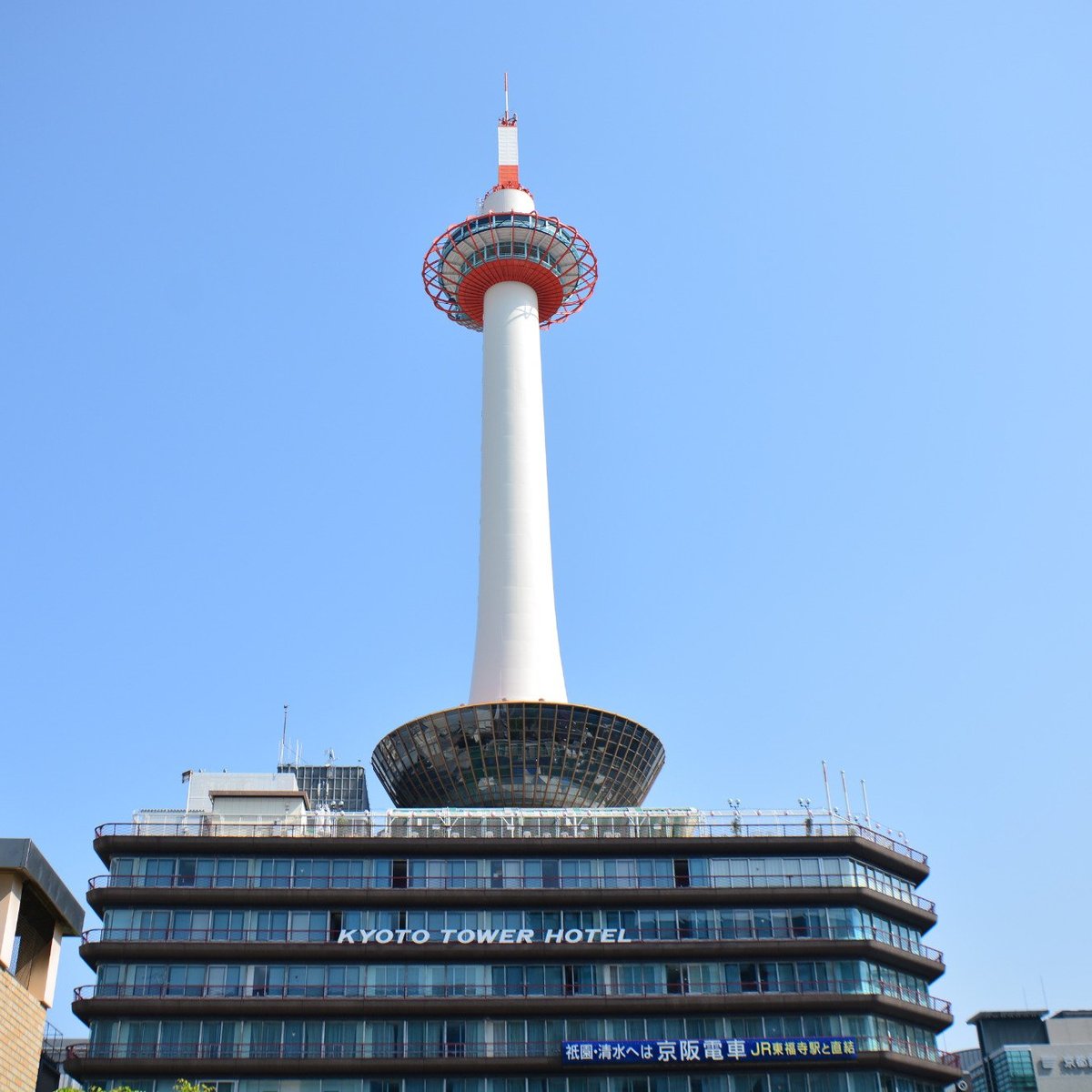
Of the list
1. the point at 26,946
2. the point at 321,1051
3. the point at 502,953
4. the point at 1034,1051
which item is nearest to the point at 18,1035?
the point at 26,946

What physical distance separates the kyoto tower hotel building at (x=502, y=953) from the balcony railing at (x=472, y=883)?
17cm

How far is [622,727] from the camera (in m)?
106

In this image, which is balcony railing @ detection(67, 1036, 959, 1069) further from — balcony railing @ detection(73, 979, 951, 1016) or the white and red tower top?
the white and red tower top

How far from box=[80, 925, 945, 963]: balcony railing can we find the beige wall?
112 feet

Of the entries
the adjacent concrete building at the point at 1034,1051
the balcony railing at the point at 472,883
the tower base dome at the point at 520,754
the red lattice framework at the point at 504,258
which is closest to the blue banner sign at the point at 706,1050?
the balcony railing at the point at 472,883

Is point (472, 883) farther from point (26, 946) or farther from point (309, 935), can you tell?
point (26, 946)

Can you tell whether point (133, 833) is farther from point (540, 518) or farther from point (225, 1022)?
point (540, 518)

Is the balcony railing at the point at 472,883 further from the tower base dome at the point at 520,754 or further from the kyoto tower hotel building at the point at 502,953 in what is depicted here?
the tower base dome at the point at 520,754

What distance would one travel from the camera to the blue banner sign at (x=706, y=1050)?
86562 millimetres

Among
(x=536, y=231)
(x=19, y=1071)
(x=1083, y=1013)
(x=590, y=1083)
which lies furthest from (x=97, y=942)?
(x=1083, y=1013)

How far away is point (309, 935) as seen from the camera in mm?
89562

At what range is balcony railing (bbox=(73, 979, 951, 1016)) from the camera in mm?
87125

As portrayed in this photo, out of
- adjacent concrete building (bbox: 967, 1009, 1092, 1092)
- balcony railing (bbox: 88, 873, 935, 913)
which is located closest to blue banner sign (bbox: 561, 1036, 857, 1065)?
balcony railing (bbox: 88, 873, 935, 913)

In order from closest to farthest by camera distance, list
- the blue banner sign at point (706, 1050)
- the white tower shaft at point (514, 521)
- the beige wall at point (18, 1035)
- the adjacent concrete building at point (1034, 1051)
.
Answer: the beige wall at point (18, 1035)
the blue banner sign at point (706, 1050)
the white tower shaft at point (514, 521)
the adjacent concrete building at point (1034, 1051)
